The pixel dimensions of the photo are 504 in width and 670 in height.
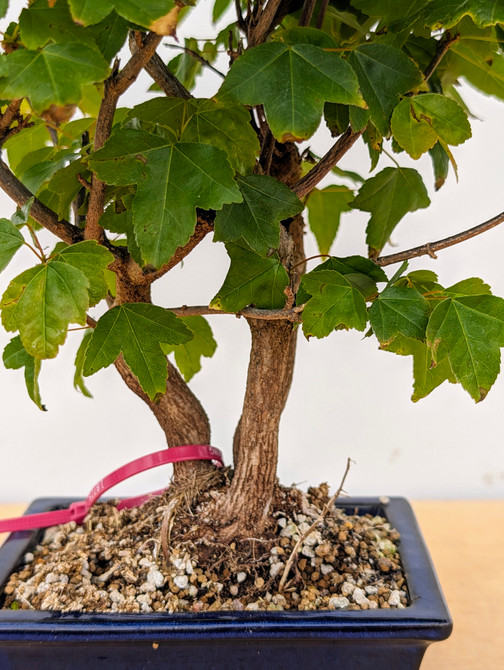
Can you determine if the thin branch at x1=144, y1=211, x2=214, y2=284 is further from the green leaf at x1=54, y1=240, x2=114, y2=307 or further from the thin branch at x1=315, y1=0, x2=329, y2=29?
the thin branch at x1=315, y1=0, x2=329, y2=29

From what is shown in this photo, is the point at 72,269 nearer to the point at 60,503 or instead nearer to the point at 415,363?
the point at 415,363

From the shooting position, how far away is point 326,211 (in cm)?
66

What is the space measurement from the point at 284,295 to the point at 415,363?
0.11 metres

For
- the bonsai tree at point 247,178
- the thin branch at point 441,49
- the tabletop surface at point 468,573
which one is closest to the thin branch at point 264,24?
the bonsai tree at point 247,178

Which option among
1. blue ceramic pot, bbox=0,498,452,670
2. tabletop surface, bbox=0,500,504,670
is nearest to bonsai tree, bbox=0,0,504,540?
blue ceramic pot, bbox=0,498,452,670

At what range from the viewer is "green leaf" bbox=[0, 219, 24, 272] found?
44cm

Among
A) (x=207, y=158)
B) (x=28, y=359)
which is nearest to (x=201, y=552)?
(x=28, y=359)

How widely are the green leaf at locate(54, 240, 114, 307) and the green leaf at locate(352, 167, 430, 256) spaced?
22 cm

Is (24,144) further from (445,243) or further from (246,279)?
(445,243)

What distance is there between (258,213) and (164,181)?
2.8 inches

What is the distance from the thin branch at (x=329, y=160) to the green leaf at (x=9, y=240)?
18 centimetres

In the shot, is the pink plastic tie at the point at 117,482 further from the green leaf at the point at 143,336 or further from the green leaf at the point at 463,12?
the green leaf at the point at 463,12

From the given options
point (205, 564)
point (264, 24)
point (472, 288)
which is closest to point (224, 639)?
point (205, 564)

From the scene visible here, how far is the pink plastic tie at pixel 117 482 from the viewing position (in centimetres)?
65
